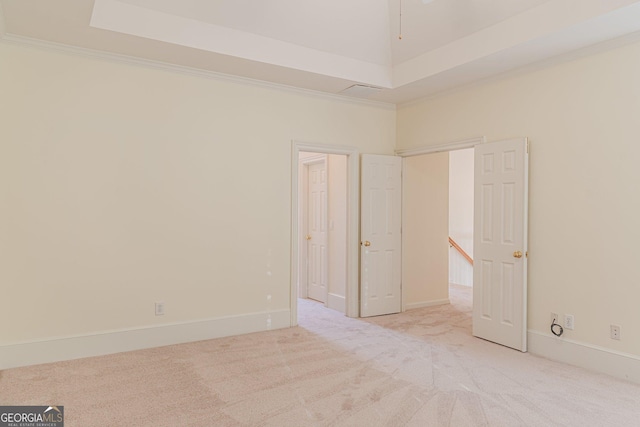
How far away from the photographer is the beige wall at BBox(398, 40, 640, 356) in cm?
335

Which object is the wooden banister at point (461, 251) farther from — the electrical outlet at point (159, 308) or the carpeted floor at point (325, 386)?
the electrical outlet at point (159, 308)

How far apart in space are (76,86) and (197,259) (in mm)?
1946

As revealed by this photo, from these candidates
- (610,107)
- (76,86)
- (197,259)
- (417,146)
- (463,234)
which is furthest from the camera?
(463,234)

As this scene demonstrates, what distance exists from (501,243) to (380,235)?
62.8 inches

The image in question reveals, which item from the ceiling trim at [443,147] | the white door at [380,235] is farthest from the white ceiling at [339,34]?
the white door at [380,235]

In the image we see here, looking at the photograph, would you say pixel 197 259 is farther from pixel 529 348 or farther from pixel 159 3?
pixel 529 348

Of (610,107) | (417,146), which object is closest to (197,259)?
(417,146)

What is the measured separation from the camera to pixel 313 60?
4.32 metres

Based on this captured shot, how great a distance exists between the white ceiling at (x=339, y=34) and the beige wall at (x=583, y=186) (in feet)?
0.97

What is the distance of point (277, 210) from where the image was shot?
4758 mm

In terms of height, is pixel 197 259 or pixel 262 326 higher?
pixel 197 259

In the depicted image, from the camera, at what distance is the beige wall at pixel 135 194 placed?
11.5ft

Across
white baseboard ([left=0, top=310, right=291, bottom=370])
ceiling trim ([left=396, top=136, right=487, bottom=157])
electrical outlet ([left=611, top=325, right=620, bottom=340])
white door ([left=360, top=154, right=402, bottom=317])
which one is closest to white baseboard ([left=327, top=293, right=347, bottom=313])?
white door ([left=360, top=154, right=402, bottom=317])

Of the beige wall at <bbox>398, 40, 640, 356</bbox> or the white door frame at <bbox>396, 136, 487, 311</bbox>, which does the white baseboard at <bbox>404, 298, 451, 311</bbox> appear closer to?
the white door frame at <bbox>396, 136, 487, 311</bbox>
